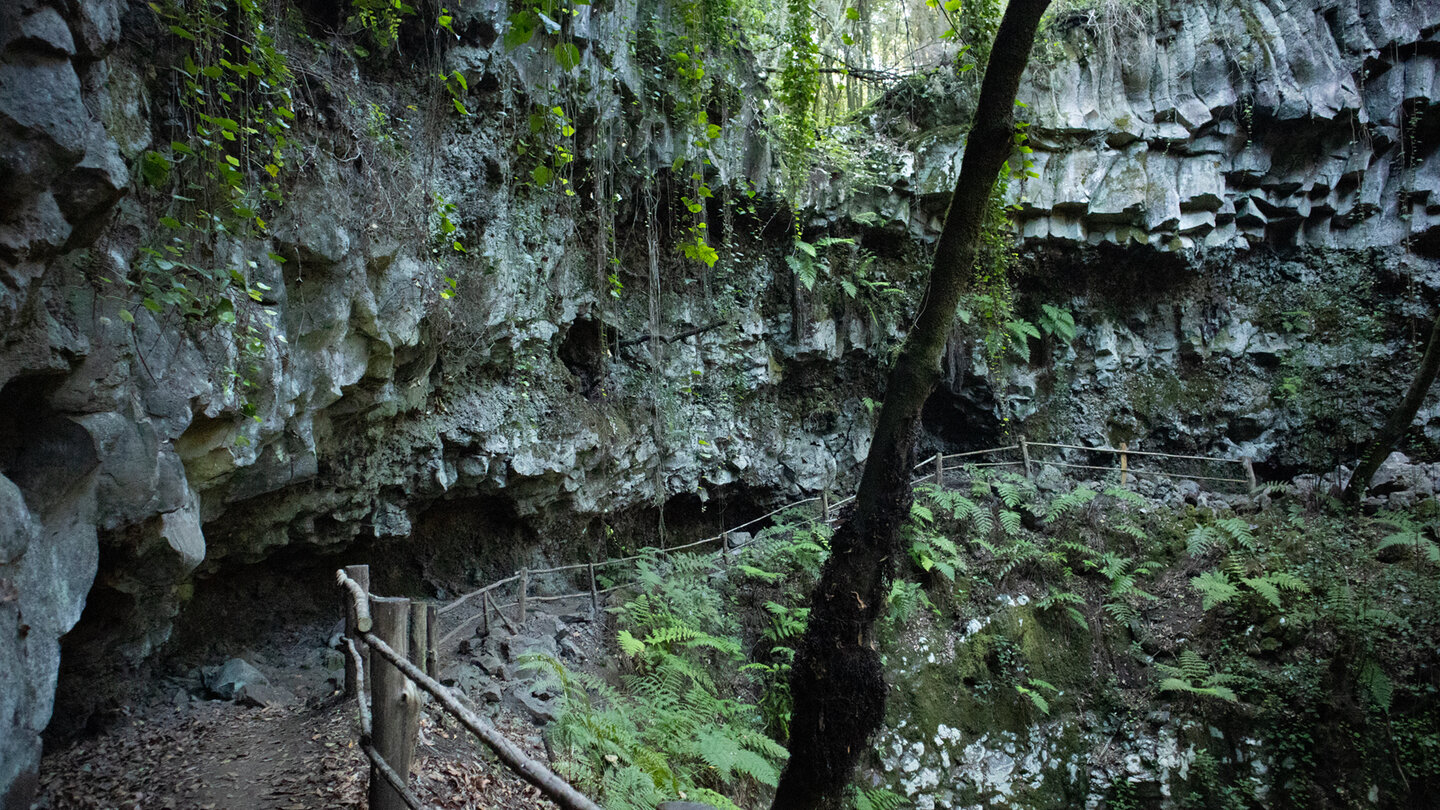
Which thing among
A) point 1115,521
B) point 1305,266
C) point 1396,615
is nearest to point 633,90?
point 1115,521

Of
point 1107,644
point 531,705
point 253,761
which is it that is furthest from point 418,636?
point 1107,644

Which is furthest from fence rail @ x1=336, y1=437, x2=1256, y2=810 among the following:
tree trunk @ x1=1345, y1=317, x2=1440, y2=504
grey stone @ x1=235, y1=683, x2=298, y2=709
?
tree trunk @ x1=1345, y1=317, x2=1440, y2=504

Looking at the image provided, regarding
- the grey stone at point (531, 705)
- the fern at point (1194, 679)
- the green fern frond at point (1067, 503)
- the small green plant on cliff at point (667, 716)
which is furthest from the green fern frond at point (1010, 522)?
the grey stone at point (531, 705)

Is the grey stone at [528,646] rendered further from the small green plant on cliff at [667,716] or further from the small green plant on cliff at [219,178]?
the small green plant on cliff at [219,178]

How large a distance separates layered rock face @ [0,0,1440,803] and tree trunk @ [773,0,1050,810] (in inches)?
89.8

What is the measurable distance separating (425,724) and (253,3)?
473 cm

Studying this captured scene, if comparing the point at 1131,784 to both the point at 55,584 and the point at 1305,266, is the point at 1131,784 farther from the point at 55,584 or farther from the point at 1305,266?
the point at 1305,266

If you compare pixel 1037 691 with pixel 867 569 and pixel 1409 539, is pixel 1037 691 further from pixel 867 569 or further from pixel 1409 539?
pixel 867 569

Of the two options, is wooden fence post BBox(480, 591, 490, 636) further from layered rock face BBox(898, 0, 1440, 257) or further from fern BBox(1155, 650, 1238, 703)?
layered rock face BBox(898, 0, 1440, 257)

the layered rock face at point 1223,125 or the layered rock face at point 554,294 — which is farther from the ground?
the layered rock face at point 1223,125

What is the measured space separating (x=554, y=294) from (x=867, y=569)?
5.87 m

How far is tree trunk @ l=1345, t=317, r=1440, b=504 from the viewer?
860 cm

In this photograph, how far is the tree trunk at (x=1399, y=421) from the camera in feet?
28.2

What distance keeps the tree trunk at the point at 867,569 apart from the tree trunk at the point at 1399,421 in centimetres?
868
